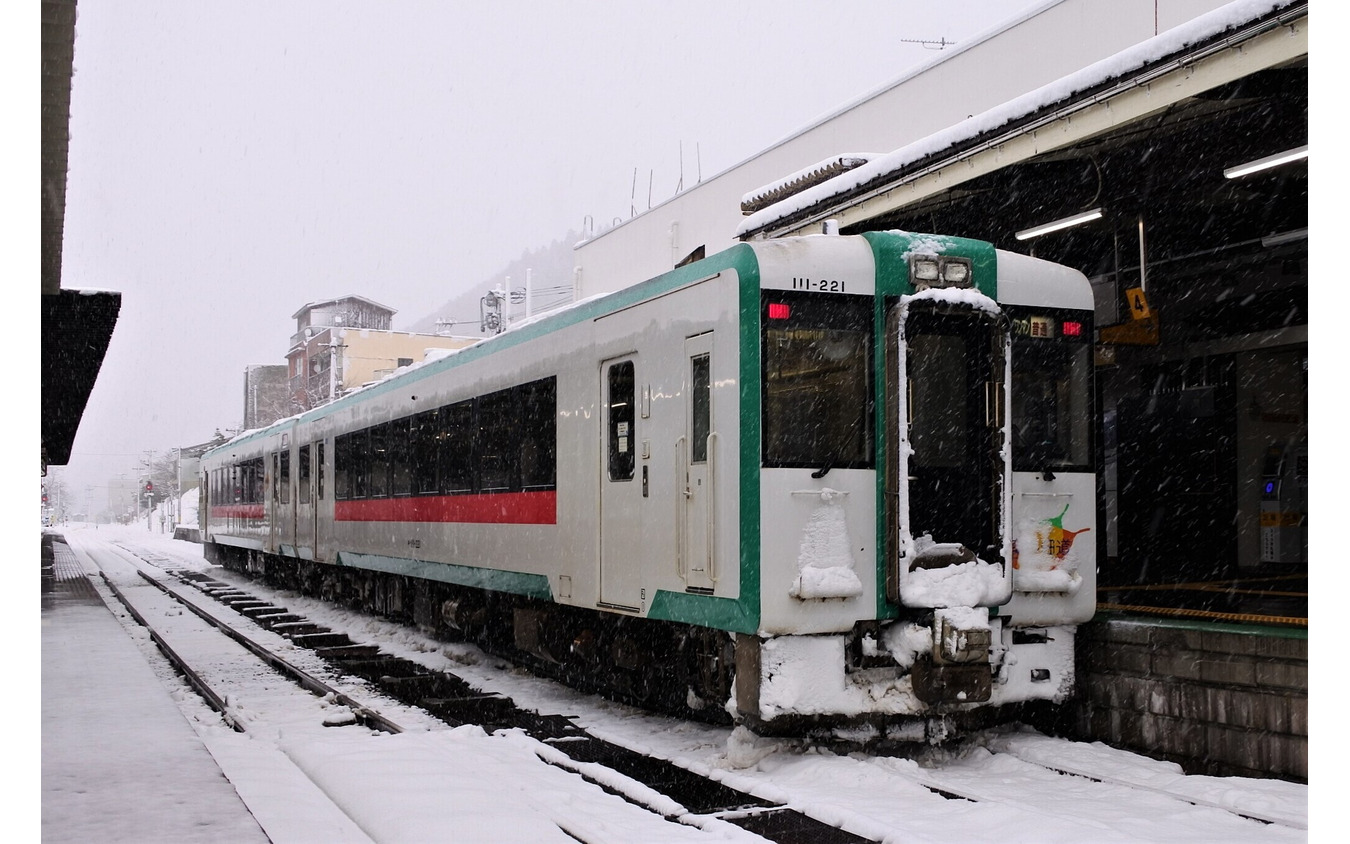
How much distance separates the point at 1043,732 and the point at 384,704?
5.32 m

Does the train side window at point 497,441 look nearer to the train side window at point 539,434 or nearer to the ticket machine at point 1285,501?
the train side window at point 539,434

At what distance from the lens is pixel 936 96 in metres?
17.7

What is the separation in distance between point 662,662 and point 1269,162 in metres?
5.67

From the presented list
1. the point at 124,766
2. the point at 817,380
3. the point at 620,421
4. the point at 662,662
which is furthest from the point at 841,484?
the point at 124,766

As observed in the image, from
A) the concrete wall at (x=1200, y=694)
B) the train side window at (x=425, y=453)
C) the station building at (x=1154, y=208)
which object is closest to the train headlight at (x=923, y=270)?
the station building at (x=1154, y=208)

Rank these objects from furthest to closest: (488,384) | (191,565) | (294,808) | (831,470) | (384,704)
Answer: (191,565), (488,384), (384,704), (831,470), (294,808)

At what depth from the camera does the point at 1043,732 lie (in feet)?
27.7

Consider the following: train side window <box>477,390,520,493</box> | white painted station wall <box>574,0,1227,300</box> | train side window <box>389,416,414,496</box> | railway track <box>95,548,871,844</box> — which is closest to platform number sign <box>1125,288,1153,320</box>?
white painted station wall <box>574,0,1227,300</box>

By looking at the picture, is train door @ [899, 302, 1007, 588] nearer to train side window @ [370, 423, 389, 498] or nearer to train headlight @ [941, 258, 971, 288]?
train headlight @ [941, 258, 971, 288]

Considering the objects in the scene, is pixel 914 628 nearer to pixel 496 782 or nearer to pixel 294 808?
pixel 496 782

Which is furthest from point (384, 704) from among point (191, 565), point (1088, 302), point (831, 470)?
point (191, 565)

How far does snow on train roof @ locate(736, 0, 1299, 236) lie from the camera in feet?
23.9

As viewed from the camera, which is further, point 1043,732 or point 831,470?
point 1043,732

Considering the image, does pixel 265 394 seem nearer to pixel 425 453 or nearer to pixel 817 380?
pixel 425 453
